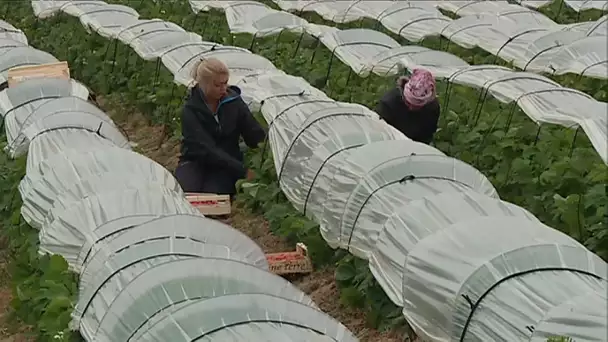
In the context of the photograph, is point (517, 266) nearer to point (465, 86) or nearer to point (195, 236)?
point (195, 236)

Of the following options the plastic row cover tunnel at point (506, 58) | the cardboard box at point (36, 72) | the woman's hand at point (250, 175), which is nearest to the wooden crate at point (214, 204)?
the woman's hand at point (250, 175)

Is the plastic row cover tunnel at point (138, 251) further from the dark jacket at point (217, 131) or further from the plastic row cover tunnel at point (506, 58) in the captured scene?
the plastic row cover tunnel at point (506, 58)

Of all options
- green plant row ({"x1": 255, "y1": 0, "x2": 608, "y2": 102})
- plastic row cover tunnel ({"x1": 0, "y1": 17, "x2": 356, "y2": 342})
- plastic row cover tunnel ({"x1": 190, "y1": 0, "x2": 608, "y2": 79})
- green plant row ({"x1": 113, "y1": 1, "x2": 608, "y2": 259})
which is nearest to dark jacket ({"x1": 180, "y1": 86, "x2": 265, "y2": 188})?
green plant row ({"x1": 113, "y1": 1, "x2": 608, "y2": 259})

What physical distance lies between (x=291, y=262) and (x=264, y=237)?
2.76 feet

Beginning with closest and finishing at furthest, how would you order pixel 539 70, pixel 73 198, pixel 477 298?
pixel 477 298
pixel 73 198
pixel 539 70

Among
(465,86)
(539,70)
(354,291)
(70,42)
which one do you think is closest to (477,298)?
(354,291)

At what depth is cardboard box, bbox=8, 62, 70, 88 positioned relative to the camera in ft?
31.9

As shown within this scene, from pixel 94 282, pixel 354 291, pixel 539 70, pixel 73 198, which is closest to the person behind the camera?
pixel 94 282

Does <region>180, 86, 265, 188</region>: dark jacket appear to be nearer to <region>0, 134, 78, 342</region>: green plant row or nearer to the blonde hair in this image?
the blonde hair

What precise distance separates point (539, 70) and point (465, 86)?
1.59 m

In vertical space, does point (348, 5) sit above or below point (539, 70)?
below

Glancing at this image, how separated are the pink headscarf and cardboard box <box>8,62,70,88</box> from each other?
403cm

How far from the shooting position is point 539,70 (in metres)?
10.5

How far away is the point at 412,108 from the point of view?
7656 mm
